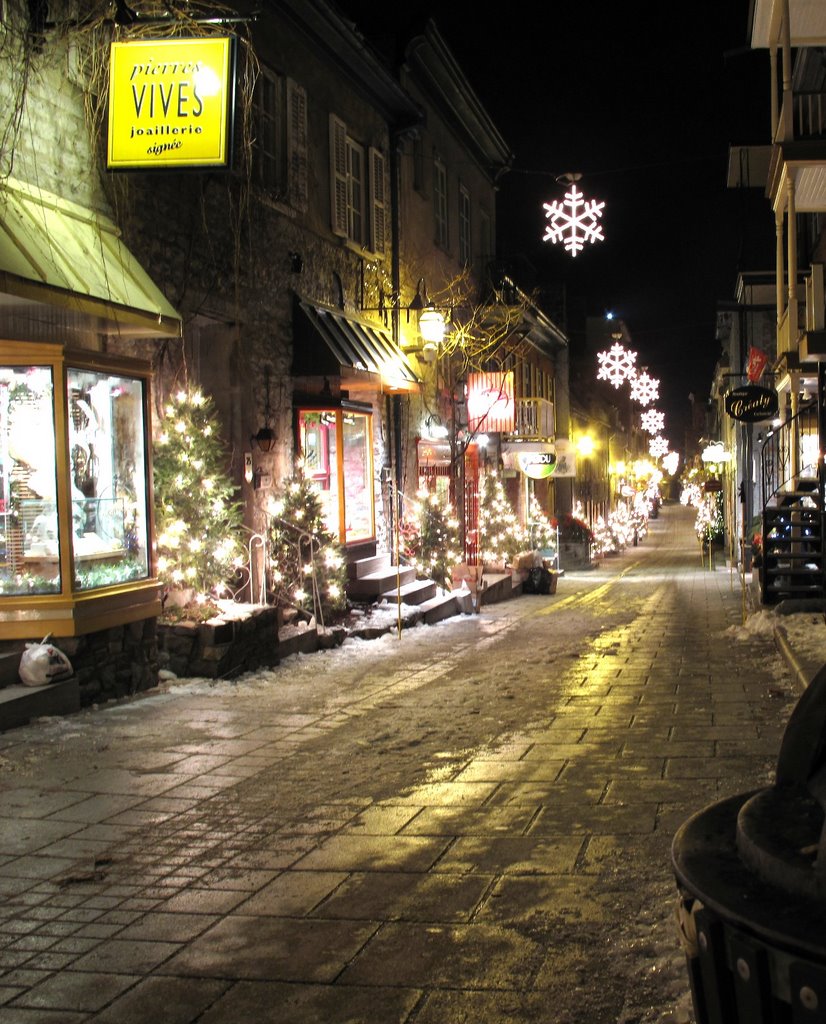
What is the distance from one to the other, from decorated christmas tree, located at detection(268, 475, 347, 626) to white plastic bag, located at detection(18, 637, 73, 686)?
4.77 m

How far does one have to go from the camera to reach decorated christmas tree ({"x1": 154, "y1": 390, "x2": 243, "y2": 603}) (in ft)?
36.4

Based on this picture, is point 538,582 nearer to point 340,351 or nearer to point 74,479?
point 340,351

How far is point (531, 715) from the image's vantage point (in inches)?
358

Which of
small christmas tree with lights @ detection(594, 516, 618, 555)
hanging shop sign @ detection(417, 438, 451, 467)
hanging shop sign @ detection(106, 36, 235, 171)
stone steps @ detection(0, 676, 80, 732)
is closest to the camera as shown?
stone steps @ detection(0, 676, 80, 732)

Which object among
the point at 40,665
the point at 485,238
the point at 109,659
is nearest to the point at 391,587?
the point at 109,659

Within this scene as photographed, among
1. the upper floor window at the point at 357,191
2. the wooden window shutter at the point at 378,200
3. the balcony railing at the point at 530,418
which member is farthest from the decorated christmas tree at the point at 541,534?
the upper floor window at the point at 357,191

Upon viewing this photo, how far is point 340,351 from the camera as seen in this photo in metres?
15.1

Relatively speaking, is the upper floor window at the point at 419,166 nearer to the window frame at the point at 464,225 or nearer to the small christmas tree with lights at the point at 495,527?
the window frame at the point at 464,225

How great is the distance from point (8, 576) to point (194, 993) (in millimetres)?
6020

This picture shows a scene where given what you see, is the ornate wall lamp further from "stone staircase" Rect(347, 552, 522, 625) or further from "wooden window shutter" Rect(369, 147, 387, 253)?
"stone staircase" Rect(347, 552, 522, 625)

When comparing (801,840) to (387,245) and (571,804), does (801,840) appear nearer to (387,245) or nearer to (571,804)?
(571,804)

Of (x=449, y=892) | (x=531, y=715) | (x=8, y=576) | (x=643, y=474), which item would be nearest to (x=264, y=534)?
(x=8, y=576)

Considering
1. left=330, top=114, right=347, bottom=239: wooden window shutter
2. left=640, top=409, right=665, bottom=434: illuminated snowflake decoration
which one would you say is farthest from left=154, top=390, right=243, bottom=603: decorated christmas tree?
left=640, top=409, right=665, bottom=434: illuminated snowflake decoration

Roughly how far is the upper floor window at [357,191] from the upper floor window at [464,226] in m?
5.90
